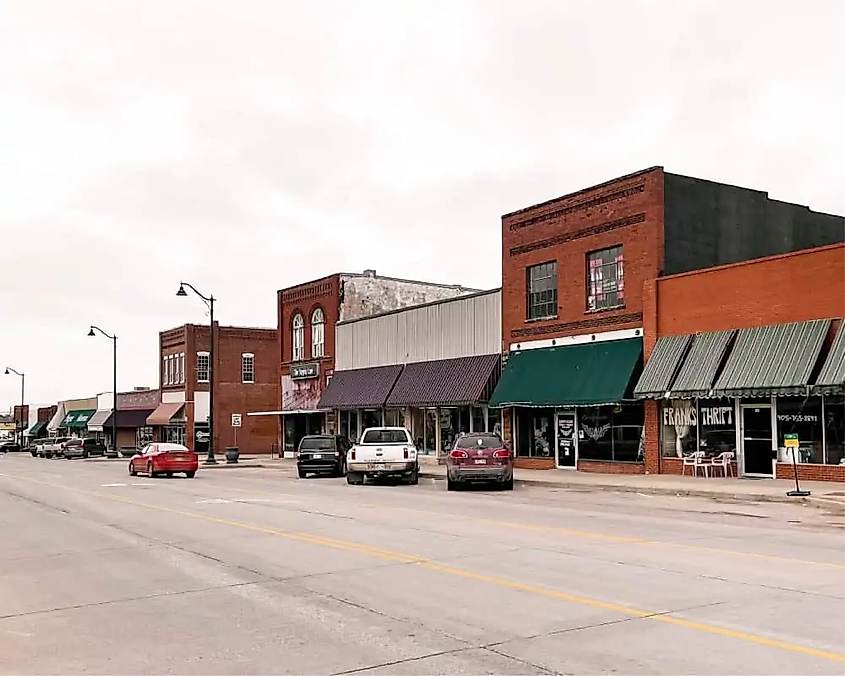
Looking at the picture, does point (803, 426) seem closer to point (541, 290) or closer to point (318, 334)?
point (541, 290)

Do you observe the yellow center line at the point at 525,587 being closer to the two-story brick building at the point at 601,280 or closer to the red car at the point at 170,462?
the two-story brick building at the point at 601,280

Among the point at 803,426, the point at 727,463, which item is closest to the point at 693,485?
the point at 727,463

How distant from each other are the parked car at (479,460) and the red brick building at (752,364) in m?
4.91

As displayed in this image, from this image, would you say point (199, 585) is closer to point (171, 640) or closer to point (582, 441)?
point (171, 640)

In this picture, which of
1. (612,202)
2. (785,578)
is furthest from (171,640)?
(612,202)

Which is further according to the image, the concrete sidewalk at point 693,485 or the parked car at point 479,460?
the parked car at point 479,460

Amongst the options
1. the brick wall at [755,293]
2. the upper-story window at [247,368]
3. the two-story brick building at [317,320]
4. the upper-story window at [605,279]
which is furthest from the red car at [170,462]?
the upper-story window at [247,368]

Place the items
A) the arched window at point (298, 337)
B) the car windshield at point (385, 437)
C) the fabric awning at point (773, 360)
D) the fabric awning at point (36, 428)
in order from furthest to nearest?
the fabric awning at point (36, 428)
the arched window at point (298, 337)
the car windshield at point (385, 437)
the fabric awning at point (773, 360)

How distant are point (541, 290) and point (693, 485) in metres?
11.8

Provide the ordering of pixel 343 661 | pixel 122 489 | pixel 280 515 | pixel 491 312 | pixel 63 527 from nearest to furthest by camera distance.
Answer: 1. pixel 343 661
2. pixel 63 527
3. pixel 280 515
4. pixel 122 489
5. pixel 491 312

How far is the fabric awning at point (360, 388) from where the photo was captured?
42.5 metres

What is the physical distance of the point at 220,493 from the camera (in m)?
26.5

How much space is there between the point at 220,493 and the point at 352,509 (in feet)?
24.8

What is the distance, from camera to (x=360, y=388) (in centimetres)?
4453
